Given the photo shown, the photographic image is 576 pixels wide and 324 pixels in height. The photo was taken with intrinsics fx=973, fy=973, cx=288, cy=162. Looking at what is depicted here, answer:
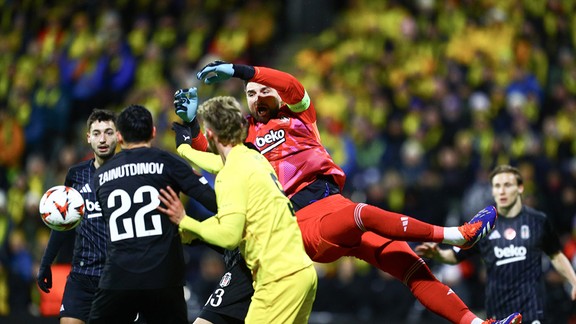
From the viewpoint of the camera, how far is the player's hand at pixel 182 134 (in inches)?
304

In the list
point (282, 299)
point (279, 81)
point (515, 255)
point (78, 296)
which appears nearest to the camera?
point (282, 299)

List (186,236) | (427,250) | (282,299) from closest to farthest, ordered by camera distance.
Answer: (282,299), (186,236), (427,250)

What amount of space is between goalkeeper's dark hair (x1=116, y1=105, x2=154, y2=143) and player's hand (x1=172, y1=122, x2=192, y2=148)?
3.45 ft

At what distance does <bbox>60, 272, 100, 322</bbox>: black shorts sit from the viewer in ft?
25.9

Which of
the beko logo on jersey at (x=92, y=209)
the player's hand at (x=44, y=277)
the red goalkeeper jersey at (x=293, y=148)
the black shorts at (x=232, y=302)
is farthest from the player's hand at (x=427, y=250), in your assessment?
the player's hand at (x=44, y=277)

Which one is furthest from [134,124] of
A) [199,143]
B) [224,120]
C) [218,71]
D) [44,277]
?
[44,277]

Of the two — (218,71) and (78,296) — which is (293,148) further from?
(78,296)

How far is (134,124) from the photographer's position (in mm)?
6586

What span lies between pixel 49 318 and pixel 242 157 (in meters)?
5.83

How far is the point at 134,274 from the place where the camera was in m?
6.45

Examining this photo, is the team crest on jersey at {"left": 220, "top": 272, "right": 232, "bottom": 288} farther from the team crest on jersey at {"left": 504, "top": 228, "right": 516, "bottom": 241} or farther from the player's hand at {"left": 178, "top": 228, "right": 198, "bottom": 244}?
the team crest on jersey at {"left": 504, "top": 228, "right": 516, "bottom": 241}

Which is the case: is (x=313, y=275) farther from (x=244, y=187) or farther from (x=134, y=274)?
(x=134, y=274)

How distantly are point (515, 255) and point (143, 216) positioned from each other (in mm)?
3909

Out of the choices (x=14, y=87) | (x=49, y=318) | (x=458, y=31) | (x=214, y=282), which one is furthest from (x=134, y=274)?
(x=14, y=87)
